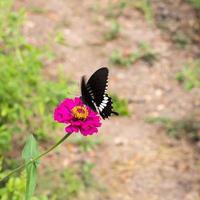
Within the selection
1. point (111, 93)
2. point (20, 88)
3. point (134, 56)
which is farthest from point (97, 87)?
point (134, 56)

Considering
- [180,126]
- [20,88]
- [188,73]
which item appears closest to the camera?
[20,88]

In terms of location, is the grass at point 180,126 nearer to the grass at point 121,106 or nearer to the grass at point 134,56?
the grass at point 121,106

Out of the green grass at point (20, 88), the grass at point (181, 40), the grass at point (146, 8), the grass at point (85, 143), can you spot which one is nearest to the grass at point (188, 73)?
the grass at point (181, 40)

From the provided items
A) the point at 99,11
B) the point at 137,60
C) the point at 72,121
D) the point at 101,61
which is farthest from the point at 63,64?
the point at 72,121

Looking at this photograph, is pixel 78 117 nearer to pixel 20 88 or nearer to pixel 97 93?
pixel 97 93

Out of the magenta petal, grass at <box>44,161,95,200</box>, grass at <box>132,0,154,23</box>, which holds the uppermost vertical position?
grass at <box>132,0,154,23</box>

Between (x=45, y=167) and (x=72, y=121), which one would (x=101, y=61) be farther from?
(x=72, y=121)

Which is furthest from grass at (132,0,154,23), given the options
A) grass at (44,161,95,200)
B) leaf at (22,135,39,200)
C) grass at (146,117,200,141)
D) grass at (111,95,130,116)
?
leaf at (22,135,39,200)

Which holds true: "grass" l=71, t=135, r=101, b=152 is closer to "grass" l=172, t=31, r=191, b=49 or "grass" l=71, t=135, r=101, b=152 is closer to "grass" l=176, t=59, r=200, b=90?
"grass" l=176, t=59, r=200, b=90
